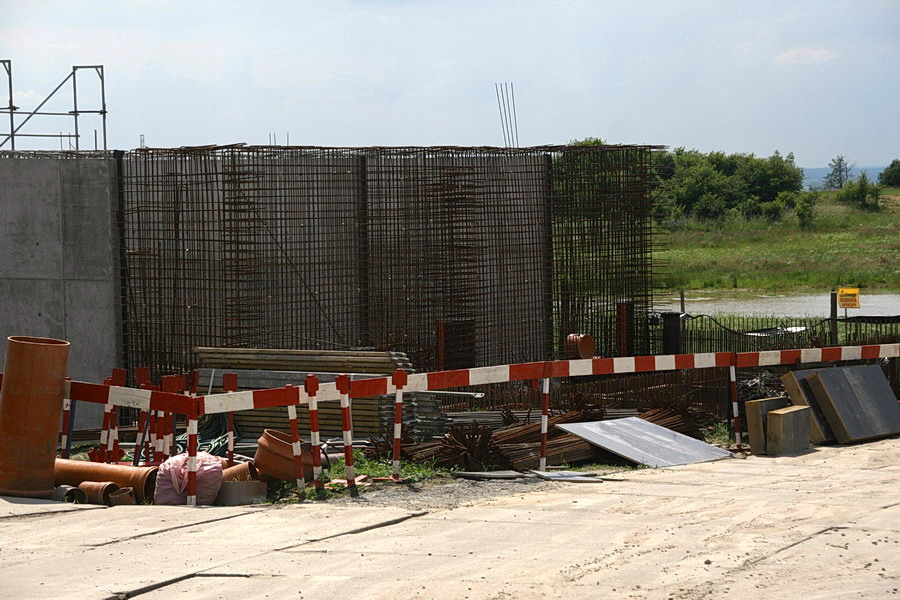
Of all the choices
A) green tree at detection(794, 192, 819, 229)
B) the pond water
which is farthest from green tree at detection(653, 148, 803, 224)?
the pond water

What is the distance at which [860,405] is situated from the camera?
42.8ft

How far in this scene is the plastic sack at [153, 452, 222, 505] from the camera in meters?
9.25

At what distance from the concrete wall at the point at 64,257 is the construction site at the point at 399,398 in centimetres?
4

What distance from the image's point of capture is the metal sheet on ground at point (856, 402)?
12641mm

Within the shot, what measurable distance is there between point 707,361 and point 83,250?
1009 cm

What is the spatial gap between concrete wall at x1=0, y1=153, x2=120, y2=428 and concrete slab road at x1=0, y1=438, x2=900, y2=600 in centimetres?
845

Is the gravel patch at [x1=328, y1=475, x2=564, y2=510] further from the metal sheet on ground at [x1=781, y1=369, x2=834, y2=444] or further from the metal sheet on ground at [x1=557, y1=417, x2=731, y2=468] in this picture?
the metal sheet on ground at [x1=781, y1=369, x2=834, y2=444]

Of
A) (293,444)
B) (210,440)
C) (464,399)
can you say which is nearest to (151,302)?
(210,440)

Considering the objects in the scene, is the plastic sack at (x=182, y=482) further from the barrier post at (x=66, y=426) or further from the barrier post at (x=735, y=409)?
the barrier post at (x=735, y=409)

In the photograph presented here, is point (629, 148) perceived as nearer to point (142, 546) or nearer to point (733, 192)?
point (142, 546)

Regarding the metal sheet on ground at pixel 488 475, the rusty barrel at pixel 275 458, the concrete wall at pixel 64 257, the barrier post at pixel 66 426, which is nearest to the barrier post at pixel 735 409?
the metal sheet on ground at pixel 488 475

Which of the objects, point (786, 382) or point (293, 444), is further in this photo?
point (786, 382)

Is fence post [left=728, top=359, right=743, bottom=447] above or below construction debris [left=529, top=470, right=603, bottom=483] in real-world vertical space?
above

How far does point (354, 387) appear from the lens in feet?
32.6
